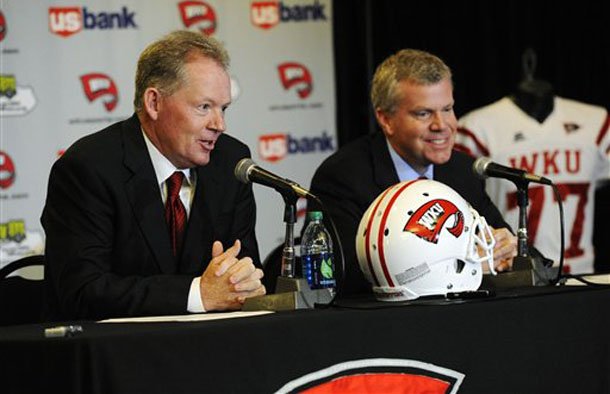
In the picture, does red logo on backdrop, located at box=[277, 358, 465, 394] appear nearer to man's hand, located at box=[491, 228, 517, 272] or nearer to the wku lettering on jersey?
man's hand, located at box=[491, 228, 517, 272]

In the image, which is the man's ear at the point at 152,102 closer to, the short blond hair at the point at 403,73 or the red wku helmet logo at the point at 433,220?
the red wku helmet logo at the point at 433,220

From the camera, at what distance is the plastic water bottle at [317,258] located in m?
3.50

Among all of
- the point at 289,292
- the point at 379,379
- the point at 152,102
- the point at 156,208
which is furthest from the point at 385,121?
the point at 379,379

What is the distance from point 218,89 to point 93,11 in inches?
91.9

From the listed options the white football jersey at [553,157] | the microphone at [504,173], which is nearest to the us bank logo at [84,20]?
the white football jersey at [553,157]

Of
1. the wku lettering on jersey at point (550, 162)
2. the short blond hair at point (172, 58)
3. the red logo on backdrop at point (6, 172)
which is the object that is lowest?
the wku lettering on jersey at point (550, 162)

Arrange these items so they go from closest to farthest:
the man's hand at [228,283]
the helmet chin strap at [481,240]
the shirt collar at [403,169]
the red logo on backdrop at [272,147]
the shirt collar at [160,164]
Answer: the man's hand at [228,283] < the helmet chin strap at [481,240] < the shirt collar at [160,164] < the shirt collar at [403,169] < the red logo on backdrop at [272,147]

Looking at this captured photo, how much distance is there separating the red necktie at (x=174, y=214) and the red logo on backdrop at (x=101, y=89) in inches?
87.7

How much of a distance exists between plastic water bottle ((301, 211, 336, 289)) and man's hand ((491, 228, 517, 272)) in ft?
2.46

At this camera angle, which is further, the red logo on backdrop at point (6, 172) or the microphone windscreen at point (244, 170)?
the red logo on backdrop at point (6, 172)

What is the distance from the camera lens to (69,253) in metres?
3.58

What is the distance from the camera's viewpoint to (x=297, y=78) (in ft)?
21.4

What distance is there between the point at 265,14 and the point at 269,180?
10.7ft

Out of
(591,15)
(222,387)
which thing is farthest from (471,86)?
(222,387)
